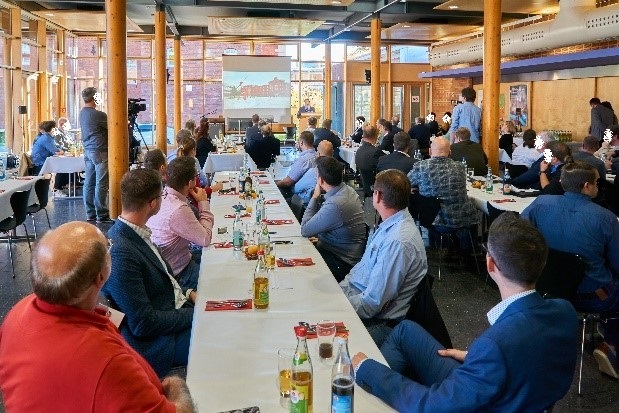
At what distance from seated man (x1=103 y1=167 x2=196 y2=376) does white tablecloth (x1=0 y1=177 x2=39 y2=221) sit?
4370 millimetres

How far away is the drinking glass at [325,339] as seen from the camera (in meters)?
2.36

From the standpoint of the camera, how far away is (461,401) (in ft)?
6.13

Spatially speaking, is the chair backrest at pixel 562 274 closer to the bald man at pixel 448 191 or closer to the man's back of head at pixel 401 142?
the bald man at pixel 448 191

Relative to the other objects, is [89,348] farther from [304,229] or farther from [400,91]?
[400,91]

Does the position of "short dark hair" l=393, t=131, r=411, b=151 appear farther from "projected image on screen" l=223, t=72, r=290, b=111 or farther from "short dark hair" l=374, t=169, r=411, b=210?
"projected image on screen" l=223, t=72, r=290, b=111

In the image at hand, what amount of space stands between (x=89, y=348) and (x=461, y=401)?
3.45 ft

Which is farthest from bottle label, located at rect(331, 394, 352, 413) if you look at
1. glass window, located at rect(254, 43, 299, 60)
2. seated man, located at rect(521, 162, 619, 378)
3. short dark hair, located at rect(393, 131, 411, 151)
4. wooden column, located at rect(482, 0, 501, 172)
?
glass window, located at rect(254, 43, 299, 60)

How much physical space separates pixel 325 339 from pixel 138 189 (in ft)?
4.17

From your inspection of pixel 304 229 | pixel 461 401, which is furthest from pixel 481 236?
pixel 461 401

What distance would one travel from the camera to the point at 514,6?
14969 millimetres

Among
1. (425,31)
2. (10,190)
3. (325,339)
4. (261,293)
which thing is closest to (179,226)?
(261,293)

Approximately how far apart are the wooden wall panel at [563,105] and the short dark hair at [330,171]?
1254 cm

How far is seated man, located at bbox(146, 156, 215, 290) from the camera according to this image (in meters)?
4.10

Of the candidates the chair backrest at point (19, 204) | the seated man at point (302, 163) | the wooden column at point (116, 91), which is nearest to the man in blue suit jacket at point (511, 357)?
the chair backrest at point (19, 204)
